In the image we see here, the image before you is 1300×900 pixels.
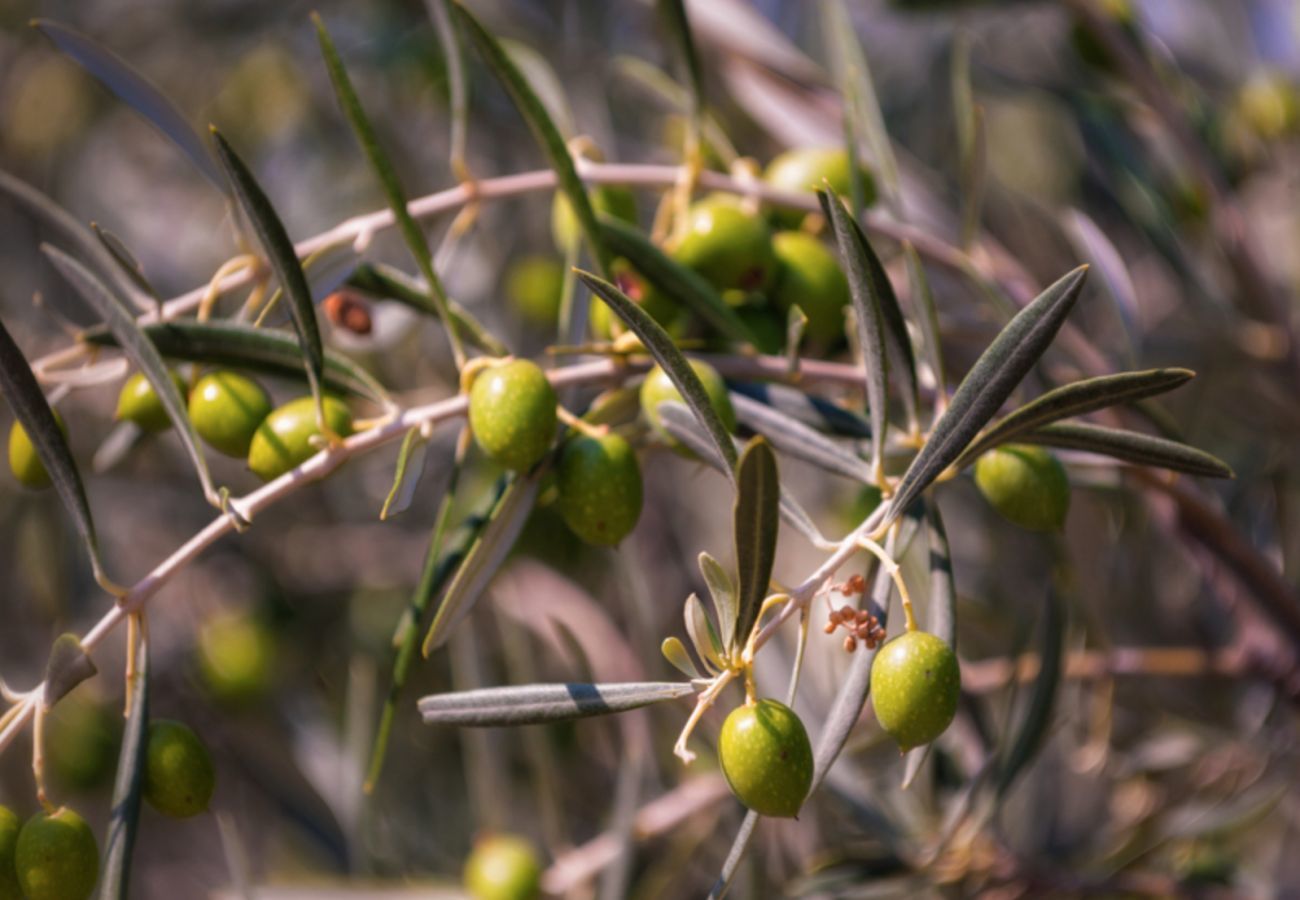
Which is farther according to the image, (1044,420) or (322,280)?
(322,280)

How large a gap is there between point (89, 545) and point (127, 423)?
10.8 inches

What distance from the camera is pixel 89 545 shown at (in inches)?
40.1

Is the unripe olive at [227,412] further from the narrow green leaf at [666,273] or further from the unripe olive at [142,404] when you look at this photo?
the narrow green leaf at [666,273]

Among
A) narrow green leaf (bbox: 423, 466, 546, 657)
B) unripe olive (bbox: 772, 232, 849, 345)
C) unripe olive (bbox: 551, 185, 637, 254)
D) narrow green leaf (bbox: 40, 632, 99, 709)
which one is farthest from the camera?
unripe olive (bbox: 551, 185, 637, 254)

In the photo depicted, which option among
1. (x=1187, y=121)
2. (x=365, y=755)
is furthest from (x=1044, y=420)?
(x=365, y=755)

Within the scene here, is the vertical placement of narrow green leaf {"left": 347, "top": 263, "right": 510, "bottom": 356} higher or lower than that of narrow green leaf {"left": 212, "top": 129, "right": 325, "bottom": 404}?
lower

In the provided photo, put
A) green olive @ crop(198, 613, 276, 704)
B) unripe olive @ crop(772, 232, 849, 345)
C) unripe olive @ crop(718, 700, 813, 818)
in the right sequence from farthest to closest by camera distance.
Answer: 1. green olive @ crop(198, 613, 276, 704)
2. unripe olive @ crop(772, 232, 849, 345)
3. unripe olive @ crop(718, 700, 813, 818)

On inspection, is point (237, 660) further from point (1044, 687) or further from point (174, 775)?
point (1044, 687)

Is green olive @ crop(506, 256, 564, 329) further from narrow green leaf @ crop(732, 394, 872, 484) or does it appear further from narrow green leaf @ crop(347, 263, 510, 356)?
narrow green leaf @ crop(732, 394, 872, 484)

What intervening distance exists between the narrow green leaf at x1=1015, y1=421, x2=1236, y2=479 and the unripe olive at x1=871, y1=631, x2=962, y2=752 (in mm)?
220

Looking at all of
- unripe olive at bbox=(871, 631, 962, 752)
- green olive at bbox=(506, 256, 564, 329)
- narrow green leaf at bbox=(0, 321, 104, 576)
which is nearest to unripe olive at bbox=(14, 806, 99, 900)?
narrow green leaf at bbox=(0, 321, 104, 576)

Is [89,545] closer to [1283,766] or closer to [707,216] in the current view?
[707,216]

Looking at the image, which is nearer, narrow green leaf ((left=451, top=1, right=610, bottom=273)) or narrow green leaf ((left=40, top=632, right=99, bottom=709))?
narrow green leaf ((left=40, top=632, right=99, bottom=709))

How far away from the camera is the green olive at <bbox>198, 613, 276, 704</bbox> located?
242 cm
